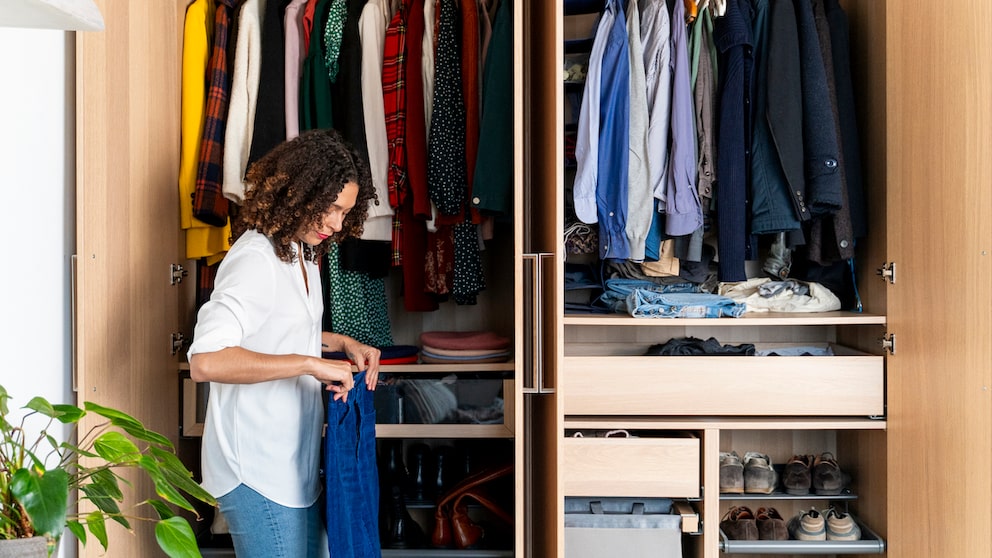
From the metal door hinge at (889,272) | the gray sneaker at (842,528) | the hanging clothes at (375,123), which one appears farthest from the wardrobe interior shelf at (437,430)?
the metal door hinge at (889,272)

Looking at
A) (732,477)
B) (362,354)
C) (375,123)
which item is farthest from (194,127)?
(732,477)

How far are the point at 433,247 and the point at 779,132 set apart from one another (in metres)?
1.10

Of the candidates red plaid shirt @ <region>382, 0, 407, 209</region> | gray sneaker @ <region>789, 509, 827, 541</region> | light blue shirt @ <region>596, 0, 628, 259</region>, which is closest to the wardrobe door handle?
red plaid shirt @ <region>382, 0, 407, 209</region>

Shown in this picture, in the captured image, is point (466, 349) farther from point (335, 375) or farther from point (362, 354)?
point (335, 375)

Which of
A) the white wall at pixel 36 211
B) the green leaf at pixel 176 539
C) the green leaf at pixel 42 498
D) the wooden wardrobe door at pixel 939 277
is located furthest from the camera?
the wooden wardrobe door at pixel 939 277

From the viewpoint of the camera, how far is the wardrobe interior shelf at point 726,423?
2463 millimetres

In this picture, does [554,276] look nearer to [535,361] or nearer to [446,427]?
[535,361]

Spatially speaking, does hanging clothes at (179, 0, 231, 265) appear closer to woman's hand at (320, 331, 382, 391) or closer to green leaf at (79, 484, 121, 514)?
woman's hand at (320, 331, 382, 391)

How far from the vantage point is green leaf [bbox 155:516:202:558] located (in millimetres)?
Answer: 1037

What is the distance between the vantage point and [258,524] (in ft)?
5.80

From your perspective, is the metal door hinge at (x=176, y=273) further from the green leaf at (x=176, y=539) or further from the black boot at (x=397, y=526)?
the green leaf at (x=176, y=539)

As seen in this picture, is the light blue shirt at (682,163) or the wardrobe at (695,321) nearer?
the wardrobe at (695,321)

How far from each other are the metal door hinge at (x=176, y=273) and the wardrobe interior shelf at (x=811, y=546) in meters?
1.82

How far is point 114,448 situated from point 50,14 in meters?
0.54
